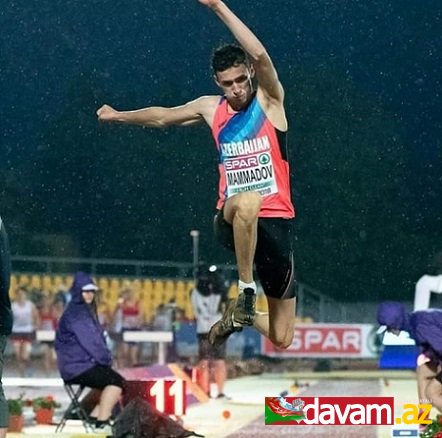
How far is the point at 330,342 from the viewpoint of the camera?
60.1 ft

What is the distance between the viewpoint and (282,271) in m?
7.49

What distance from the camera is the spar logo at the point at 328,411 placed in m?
8.91

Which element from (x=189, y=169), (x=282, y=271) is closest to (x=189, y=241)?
(x=189, y=169)

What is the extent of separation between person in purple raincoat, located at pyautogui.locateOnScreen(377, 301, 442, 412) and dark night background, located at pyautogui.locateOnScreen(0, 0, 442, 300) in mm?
11394

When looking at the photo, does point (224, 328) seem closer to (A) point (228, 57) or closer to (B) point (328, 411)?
(A) point (228, 57)

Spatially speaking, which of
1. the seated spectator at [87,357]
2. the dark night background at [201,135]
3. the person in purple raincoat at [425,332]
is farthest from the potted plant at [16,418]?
the dark night background at [201,135]

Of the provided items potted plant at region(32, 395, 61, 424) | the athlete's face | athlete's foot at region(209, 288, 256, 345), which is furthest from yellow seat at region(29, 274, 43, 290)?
the athlete's face

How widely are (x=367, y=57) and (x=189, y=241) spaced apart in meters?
6.64

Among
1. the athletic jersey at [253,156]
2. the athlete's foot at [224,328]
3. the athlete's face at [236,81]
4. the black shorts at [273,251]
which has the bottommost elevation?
the athlete's foot at [224,328]

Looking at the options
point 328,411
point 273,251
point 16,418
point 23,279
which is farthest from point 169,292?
point 273,251

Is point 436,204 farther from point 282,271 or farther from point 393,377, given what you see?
point 282,271

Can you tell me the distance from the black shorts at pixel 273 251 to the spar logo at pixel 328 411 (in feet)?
4.76

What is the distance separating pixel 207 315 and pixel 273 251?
8.21 m

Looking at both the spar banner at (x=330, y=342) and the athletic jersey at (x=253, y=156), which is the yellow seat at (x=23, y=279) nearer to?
the spar banner at (x=330, y=342)
